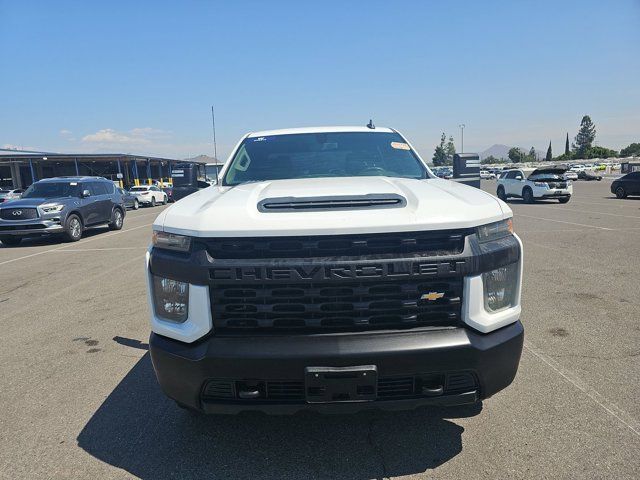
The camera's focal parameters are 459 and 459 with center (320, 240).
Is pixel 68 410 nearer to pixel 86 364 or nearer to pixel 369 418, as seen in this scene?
pixel 86 364

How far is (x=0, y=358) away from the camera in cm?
430

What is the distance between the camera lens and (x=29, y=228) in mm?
12320

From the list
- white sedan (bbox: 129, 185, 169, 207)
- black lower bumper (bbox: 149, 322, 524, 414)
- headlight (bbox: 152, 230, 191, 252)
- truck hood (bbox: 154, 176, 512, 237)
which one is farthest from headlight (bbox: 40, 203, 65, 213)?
white sedan (bbox: 129, 185, 169, 207)

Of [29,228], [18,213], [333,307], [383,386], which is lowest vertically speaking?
[29,228]

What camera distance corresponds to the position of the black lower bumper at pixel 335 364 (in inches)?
87.1

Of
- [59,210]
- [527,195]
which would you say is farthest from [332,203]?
[527,195]

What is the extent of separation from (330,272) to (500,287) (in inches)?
37.5

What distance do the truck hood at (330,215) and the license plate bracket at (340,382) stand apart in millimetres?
660

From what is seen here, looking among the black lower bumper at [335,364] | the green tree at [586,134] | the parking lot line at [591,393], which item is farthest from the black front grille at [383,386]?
the green tree at [586,134]

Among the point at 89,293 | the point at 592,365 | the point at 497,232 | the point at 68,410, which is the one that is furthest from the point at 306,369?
the point at 89,293

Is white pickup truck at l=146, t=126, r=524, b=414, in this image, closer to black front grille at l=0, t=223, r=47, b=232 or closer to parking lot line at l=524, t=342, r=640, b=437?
parking lot line at l=524, t=342, r=640, b=437

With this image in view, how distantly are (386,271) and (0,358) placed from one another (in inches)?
158

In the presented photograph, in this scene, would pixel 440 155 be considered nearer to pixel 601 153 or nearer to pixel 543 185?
pixel 601 153

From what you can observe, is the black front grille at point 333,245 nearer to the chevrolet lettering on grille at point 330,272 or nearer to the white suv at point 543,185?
the chevrolet lettering on grille at point 330,272
